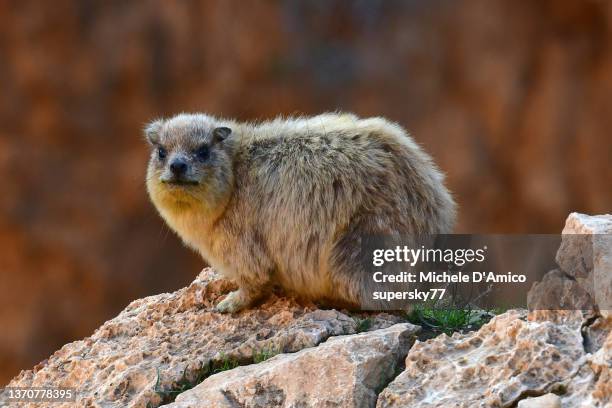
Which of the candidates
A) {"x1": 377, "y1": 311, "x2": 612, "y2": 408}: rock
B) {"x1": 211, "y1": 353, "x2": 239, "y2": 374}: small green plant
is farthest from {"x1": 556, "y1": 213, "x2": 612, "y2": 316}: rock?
{"x1": 211, "y1": 353, "x2": 239, "y2": 374}: small green plant

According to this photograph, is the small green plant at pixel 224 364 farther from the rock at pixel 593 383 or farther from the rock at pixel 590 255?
the rock at pixel 593 383

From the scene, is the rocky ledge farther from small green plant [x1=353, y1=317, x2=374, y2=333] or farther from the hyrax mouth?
the hyrax mouth

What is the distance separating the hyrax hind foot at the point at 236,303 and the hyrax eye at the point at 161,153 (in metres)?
0.89

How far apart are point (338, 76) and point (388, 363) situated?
288 inches

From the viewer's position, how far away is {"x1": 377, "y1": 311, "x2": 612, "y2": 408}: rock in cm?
390

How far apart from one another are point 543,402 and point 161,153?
2.96 m

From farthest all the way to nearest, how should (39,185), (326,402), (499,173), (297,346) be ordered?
(39,185), (499,173), (297,346), (326,402)

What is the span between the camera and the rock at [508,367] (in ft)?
12.8

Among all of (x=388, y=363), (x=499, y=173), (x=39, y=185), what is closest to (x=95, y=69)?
(x=39, y=185)

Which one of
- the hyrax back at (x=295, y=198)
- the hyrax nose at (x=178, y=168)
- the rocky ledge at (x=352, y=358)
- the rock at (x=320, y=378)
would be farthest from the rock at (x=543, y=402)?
the hyrax nose at (x=178, y=168)

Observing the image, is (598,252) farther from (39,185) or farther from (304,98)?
(39,185)

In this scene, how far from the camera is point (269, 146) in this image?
6.01 metres

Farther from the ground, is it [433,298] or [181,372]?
[433,298]

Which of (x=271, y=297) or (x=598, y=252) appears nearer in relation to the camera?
(x=598, y=252)
